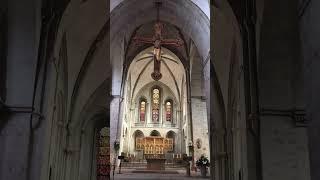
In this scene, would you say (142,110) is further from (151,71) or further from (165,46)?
(165,46)

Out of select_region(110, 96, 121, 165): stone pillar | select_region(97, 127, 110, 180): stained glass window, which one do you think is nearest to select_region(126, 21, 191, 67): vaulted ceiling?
select_region(110, 96, 121, 165): stone pillar

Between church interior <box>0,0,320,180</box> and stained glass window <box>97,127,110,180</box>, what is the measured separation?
47 mm

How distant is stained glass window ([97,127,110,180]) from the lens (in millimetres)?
18686

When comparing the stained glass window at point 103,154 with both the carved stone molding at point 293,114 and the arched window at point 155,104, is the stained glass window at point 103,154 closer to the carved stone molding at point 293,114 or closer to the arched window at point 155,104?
the carved stone molding at point 293,114

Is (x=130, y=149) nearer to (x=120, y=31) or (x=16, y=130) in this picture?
(x=120, y=31)

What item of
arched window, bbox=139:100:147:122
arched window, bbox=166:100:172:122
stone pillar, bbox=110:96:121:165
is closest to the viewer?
stone pillar, bbox=110:96:121:165

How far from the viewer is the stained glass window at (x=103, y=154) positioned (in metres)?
18.7

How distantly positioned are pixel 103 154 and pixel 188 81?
275 inches

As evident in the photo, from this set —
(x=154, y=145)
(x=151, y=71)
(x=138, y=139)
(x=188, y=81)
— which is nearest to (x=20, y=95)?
(x=188, y=81)

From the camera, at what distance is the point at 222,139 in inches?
578

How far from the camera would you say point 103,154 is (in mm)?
19094

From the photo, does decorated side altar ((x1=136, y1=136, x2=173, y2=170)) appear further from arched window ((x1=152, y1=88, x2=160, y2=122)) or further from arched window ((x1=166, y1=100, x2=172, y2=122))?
arched window ((x1=152, y1=88, x2=160, y2=122))

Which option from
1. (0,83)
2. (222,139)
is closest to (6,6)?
(0,83)

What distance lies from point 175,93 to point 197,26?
65.0ft
